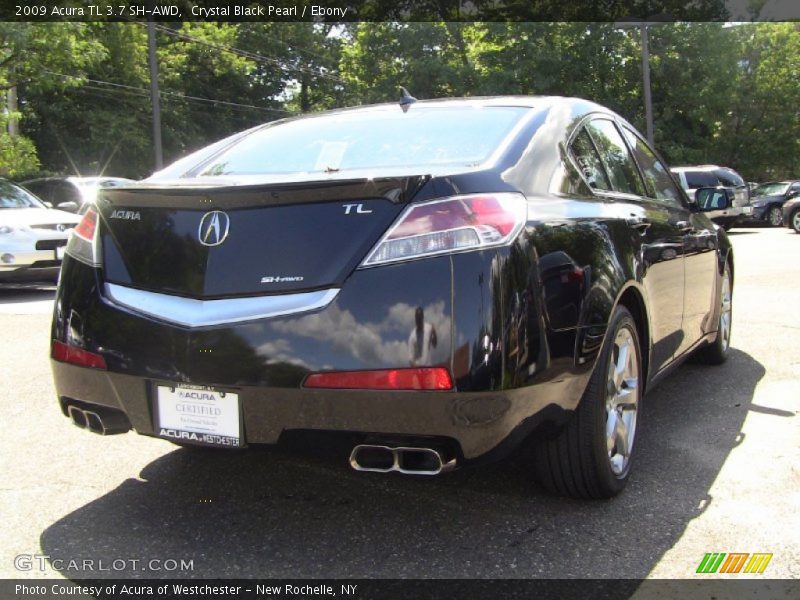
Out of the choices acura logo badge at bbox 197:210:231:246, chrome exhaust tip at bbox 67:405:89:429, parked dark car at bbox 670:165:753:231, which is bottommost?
parked dark car at bbox 670:165:753:231

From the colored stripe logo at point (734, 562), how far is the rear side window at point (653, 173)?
6.61 feet

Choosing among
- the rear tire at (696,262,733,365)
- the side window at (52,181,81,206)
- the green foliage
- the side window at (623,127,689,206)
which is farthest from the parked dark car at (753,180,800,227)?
the side window at (623,127,689,206)

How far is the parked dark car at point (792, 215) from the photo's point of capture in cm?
2085

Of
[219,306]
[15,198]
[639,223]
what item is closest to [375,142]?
[219,306]

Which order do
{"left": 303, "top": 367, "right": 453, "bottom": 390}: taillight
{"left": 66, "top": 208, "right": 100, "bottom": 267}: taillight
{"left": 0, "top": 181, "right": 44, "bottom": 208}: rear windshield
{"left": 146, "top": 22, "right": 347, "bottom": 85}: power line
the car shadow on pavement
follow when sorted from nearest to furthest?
{"left": 303, "top": 367, "right": 453, "bottom": 390}: taillight, the car shadow on pavement, {"left": 66, "top": 208, "right": 100, "bottom": 267}: taillight, {"left": 0, "top": 181, "right": 44, "bottom": 208}: rear windshield, {"left": 146, "top": 22, "right": 347, "bottom": 85}: power line

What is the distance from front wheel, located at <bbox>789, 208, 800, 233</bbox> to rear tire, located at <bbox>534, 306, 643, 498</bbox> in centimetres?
1960

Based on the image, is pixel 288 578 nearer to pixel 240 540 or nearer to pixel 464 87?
pixel 240 540

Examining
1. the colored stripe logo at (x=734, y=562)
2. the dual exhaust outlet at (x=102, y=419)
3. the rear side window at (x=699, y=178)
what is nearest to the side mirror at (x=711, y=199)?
the colored stripe logo at (x=734, y=562)

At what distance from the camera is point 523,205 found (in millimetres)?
2711

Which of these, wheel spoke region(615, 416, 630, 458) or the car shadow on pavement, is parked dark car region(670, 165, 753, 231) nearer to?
the car shadow on pavement

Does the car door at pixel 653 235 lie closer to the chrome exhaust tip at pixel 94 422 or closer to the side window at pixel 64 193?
the chrome exhaust tip at pixel 94 422

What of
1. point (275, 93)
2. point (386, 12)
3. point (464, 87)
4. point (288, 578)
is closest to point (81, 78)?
point (464, 87)

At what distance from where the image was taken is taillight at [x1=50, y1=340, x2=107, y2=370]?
2797 mm

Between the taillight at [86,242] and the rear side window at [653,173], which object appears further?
the rear side window at [653,173]
